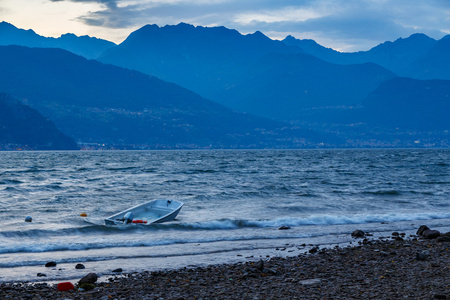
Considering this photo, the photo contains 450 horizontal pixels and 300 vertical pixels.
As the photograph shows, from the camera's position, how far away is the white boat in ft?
77.1

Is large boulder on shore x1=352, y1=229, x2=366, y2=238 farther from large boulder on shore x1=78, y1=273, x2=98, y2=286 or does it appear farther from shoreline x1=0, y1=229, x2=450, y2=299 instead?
large boulder on shore x1=78, y1=273, x2=98, y2=286

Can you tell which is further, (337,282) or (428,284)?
(337,282)

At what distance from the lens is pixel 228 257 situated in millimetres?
16031

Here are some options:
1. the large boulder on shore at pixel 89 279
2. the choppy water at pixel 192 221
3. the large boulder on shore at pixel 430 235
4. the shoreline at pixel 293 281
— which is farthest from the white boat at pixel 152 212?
the large boulder on shore at pixel 430 235

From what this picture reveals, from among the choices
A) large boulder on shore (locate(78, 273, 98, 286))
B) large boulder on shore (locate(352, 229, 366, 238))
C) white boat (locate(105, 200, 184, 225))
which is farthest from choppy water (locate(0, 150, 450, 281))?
large boulder on shore (locate(78, 273, 98, 286))

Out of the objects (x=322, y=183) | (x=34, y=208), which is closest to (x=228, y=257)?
(x=34, y=208)

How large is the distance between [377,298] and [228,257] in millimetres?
6791

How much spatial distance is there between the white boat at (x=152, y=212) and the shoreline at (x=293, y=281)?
9555 millimetres

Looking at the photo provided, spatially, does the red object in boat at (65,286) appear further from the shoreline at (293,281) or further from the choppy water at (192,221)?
the choppy water at (192,221)

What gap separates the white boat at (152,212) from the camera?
77.1 ft

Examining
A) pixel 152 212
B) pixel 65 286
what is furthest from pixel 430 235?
pixel 152 212

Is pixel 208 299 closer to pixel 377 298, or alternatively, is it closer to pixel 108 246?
pixel 377 298

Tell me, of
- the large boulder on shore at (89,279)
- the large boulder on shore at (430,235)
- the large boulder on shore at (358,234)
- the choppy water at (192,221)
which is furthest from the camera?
the large boulder on shore at (358,234)

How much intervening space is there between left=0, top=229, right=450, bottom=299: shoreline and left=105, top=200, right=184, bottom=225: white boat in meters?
9.55
